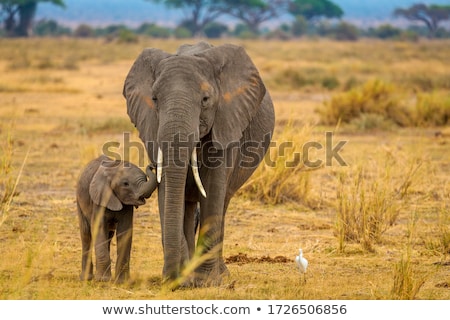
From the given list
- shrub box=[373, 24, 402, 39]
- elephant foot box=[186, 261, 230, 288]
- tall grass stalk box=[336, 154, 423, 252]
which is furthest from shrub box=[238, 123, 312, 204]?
shrub box=[373, 24, 402, 39]

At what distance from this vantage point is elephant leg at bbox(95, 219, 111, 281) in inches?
305

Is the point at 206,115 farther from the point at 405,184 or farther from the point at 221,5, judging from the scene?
the point at 221,5

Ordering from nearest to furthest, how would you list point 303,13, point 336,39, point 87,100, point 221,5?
1. point 87,100
2. point 221,5
3. point 336,39
4. point 303,13

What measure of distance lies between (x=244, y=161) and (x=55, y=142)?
8674mm

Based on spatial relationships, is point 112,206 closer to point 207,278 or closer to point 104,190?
point 104,190

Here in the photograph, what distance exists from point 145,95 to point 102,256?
132 centimetres

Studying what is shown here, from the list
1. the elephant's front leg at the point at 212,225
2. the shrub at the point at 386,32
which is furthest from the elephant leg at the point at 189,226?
the shrub at the point at 386,32

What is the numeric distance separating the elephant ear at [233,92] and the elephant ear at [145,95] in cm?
39

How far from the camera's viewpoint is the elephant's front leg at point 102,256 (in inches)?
305

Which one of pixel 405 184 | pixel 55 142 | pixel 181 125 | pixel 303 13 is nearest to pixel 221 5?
pixel 303 13

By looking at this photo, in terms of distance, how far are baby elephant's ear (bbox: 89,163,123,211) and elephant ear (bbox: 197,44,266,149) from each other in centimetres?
94

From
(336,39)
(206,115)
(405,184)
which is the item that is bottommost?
(336,39)
